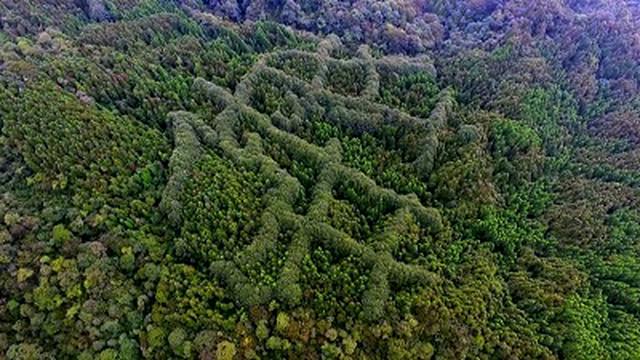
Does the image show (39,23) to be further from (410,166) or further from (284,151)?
(410,166)

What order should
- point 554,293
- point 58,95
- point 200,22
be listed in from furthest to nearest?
point 200,22 → point 58,95 → point 554,293

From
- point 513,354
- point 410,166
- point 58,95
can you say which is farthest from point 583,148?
point 58,95

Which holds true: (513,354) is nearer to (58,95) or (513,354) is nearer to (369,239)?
(369,239)

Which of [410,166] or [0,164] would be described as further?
[410,166]

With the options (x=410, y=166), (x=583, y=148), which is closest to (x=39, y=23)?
(x=410, y=166)

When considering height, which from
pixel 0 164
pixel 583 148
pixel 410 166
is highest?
pixel 583 148

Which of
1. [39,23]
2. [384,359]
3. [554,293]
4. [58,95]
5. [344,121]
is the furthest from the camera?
[39,23]

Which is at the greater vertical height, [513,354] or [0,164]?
[513,354]
